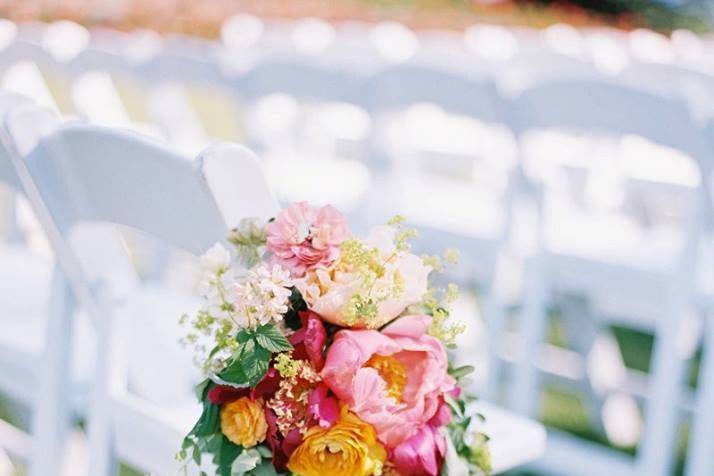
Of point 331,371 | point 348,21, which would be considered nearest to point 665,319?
point 331,371

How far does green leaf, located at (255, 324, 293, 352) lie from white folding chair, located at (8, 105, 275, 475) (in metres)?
0.17

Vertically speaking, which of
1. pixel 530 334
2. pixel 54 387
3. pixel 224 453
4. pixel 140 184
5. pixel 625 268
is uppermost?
pixel 140 184

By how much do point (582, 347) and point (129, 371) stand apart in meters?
2.54

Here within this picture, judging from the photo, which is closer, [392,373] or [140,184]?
[392,373]

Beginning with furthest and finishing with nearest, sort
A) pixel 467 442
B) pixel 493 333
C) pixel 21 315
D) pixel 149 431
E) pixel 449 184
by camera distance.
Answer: pixel 449 184
pixel 493 333
pixel 21 315
pixel 149 431
pixel 467 442

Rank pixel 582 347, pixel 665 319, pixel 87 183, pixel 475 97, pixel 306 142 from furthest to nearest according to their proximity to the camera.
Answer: pixel 306 142
pixel 582 347
pixel 475 97
pixel 665 319
pixel 87 183

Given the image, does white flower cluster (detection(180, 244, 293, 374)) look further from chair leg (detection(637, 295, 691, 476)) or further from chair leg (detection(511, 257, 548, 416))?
chair leg (detection(511, 257, 548, 416))

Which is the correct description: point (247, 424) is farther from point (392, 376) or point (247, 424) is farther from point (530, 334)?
point (530, 334)

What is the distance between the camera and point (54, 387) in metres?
1.96

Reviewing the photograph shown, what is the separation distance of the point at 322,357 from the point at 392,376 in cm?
9

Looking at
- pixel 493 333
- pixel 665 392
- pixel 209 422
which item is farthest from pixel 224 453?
pixel 493 333

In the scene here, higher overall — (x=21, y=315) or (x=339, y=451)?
A: (x=339, y=451)

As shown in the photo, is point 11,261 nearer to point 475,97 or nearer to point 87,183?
point 475,97

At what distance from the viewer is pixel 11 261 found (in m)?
3.46
